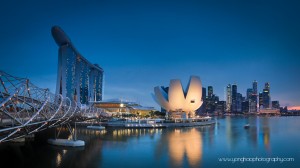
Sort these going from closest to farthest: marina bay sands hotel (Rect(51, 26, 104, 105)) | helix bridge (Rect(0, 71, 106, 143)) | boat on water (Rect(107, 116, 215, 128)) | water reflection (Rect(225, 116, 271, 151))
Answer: helix bridge (Rect(0, 71, 106, 143)) < water reflection (Rect(225, 116, 271, 151)) < boat on water (Rect(107, 116, 215, 128)) < marina bay sands hotel (Rect(51, 26, 104, 105))

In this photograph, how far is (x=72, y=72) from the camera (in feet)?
325

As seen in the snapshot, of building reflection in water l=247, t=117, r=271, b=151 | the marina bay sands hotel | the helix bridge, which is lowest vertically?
building reflection in water l=247, t=117, r=271, b=151

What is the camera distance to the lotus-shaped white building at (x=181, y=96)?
65625 mm

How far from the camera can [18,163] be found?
17297 millimetres

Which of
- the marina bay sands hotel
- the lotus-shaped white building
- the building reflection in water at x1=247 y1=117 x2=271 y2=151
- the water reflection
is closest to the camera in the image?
the water reflection

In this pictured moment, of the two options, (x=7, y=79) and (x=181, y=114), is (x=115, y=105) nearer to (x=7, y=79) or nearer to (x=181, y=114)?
(x=181, y=114)

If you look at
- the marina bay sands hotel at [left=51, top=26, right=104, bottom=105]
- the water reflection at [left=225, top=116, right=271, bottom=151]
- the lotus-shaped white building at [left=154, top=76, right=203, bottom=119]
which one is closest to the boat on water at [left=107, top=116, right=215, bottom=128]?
the water reflection at [left=225, top=116, right=271, bottom=151]

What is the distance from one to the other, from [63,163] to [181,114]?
5092cm

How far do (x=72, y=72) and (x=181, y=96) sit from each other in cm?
4900

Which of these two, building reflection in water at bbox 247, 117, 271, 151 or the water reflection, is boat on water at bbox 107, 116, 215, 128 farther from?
building reflection in water at bbox 247, 117, 271, 151

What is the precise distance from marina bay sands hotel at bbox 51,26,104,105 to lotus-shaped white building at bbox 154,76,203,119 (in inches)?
924

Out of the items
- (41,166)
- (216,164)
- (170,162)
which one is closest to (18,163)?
(41,166)

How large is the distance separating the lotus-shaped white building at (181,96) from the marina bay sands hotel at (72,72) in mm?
23482

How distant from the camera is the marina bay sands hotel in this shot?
89625mm
